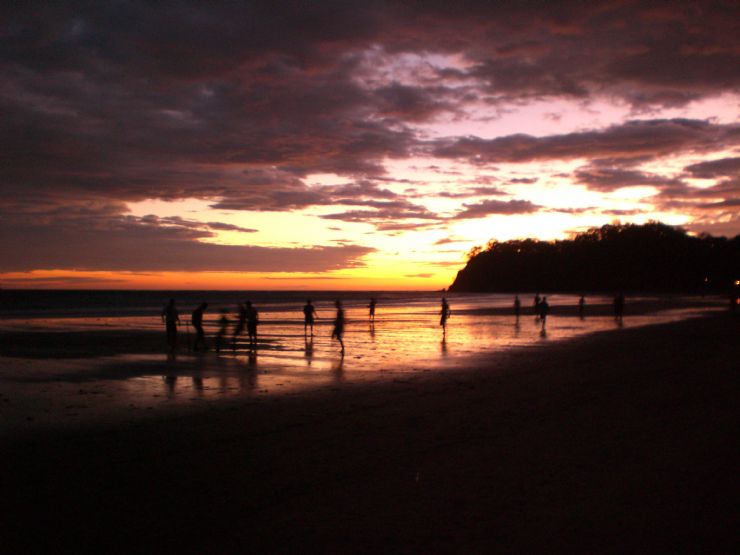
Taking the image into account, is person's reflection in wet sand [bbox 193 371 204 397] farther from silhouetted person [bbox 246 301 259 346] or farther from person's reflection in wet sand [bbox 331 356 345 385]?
silhouetted person [bbox 246 301 259 346]

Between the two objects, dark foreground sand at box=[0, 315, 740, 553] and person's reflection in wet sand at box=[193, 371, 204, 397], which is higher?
person's reflection in wet sand at box=[193, 371, 204, 397]

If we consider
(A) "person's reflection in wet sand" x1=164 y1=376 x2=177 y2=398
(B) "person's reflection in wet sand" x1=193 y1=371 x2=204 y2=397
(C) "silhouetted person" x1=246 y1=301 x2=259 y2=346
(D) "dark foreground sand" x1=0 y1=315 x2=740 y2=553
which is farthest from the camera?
(C) "silhouetted person" x1=246 y1=301 x2=259 y2=346

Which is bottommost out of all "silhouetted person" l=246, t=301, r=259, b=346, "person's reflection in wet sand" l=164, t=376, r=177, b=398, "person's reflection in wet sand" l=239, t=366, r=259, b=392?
"person's reflection in wet sand" l=239, t=366, r=259, b=392

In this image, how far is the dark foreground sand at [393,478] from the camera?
5.57m

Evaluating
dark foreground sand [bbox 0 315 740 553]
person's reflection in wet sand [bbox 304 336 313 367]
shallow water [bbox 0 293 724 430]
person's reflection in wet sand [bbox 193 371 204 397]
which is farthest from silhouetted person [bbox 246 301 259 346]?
dark foreground sand [bbox 0 315 740 553]

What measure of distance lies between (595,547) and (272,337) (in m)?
24.6

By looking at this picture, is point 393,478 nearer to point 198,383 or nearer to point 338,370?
point 198,383

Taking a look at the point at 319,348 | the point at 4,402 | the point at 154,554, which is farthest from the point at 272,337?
the point at 154,554

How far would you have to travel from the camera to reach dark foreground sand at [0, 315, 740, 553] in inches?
219

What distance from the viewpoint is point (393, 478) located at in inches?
283

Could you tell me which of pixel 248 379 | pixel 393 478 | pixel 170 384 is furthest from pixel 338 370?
pixel 393 478

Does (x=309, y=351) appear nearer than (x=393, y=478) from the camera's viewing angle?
No

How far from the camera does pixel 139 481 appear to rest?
7.16 meters

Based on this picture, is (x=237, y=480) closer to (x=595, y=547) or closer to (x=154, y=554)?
(x=154, y=554)
